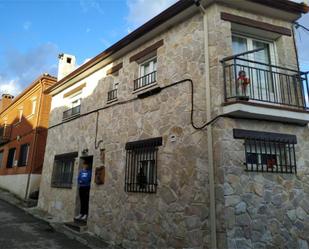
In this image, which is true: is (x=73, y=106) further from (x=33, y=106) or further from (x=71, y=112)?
(x=33, y=106)

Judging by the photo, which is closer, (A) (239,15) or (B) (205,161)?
(B) (205,161)

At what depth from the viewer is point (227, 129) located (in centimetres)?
608

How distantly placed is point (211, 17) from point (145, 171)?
13.7 ft

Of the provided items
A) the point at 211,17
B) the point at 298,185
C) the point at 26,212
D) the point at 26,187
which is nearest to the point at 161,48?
the point at 211,17

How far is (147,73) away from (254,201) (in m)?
4.80

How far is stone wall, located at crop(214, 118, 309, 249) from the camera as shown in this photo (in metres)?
5.64

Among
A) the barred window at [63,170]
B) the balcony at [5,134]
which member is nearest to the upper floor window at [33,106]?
the balcony at [5,134]

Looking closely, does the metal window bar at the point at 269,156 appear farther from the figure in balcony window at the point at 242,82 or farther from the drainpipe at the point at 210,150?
the figure in balcony window at the point at 242,82

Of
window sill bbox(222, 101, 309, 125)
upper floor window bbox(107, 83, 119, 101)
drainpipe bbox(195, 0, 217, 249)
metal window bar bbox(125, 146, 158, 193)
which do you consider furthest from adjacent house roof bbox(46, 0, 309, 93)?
metal window bar bbox(125, 146, 158, 193)

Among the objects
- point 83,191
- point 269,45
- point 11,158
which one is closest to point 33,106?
point 11,158

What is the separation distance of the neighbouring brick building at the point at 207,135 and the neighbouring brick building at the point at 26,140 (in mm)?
7037

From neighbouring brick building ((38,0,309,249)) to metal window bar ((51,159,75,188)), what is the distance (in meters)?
2.06

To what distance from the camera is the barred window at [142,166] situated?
7.40m

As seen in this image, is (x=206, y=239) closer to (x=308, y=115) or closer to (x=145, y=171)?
(x=145, y=171)
